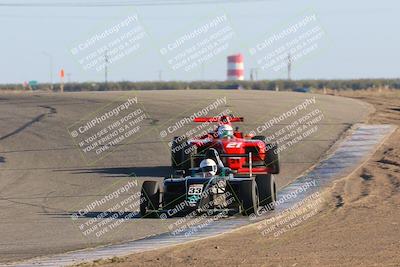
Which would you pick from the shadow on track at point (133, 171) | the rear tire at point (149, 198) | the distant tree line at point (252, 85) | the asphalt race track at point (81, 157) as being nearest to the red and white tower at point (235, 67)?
the distant tree line at point (252, 85)

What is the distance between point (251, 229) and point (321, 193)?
15.9 ft

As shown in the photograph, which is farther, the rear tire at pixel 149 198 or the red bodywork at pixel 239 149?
the red bodywork at pixel 239 149

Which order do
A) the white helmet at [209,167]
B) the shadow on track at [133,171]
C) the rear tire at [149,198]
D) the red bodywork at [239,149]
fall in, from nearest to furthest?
the rear tire at [149,198]
the white helmet at [209,167]
the red bodywork at [239,149]
the shadow on track at [133,171]

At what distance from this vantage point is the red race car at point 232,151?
899 inches

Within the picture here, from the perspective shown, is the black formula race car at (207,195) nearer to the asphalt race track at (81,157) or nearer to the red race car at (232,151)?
the asphalt race track at (81,157)

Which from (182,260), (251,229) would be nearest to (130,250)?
(182,260)

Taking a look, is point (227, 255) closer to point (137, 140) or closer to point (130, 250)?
point (130, 250)

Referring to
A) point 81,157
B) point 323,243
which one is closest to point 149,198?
point 323,243

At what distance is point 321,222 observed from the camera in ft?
52.4

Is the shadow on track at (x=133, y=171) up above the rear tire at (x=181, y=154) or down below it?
below

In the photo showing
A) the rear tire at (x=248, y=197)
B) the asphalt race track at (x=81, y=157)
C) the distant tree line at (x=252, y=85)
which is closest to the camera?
the asphalt race track at (x=81, y=157)

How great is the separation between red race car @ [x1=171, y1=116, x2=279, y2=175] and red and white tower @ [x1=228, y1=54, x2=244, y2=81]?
124 m

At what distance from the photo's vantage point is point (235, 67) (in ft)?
488

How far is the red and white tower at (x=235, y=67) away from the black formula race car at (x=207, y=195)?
5123 inches
